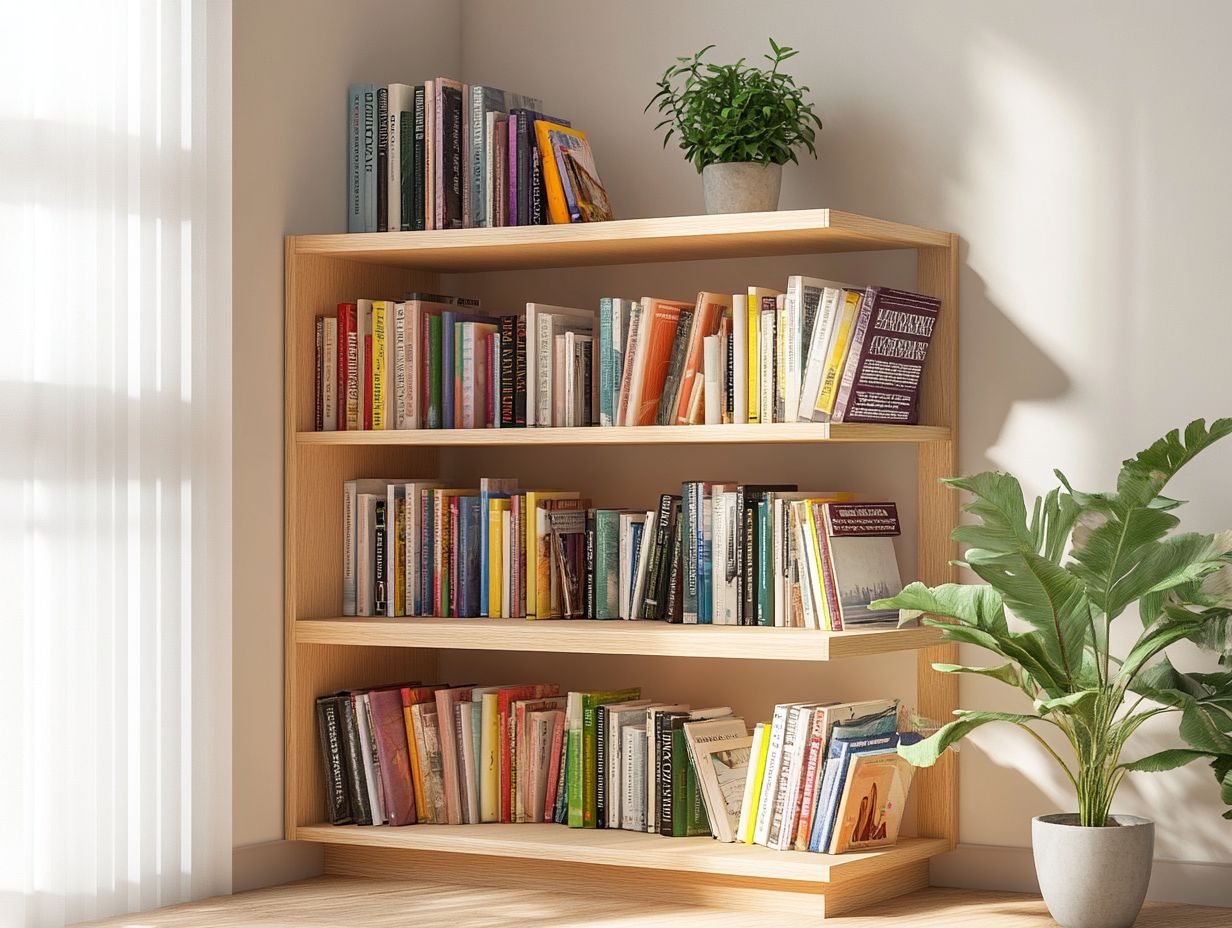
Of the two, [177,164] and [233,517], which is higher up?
[177,164]

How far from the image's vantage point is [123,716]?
2.93m

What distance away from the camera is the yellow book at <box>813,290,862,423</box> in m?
2.98

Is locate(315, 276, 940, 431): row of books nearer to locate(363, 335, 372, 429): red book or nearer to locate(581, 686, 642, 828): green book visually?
locate(363, 335, 372, 429): red book

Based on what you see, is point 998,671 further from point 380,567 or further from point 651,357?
point 380,567

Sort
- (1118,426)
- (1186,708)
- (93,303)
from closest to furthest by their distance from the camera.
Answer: (1186,708) → (93,303) → (1118,426)

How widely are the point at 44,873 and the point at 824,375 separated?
1.57 meters

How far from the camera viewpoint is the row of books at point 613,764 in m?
2.97

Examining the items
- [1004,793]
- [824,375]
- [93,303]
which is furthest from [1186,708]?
[93,303]

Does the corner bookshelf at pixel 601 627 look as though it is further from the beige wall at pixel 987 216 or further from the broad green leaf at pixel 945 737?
the broad green leaf at pixel 945 737

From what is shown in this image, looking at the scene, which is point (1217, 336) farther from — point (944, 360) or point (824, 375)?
point (824, 375)

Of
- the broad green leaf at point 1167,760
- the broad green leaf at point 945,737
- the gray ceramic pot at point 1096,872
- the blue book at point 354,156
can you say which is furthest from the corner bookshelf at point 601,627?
the broad green leaf at point 1167,760

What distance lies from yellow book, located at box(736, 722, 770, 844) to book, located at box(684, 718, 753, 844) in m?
0.03

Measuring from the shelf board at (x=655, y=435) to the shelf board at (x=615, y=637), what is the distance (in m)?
0.34

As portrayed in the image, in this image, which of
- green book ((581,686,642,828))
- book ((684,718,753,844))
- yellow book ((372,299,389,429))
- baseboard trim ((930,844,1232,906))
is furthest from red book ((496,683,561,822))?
baseboard trim ((930,844,1232,906))
